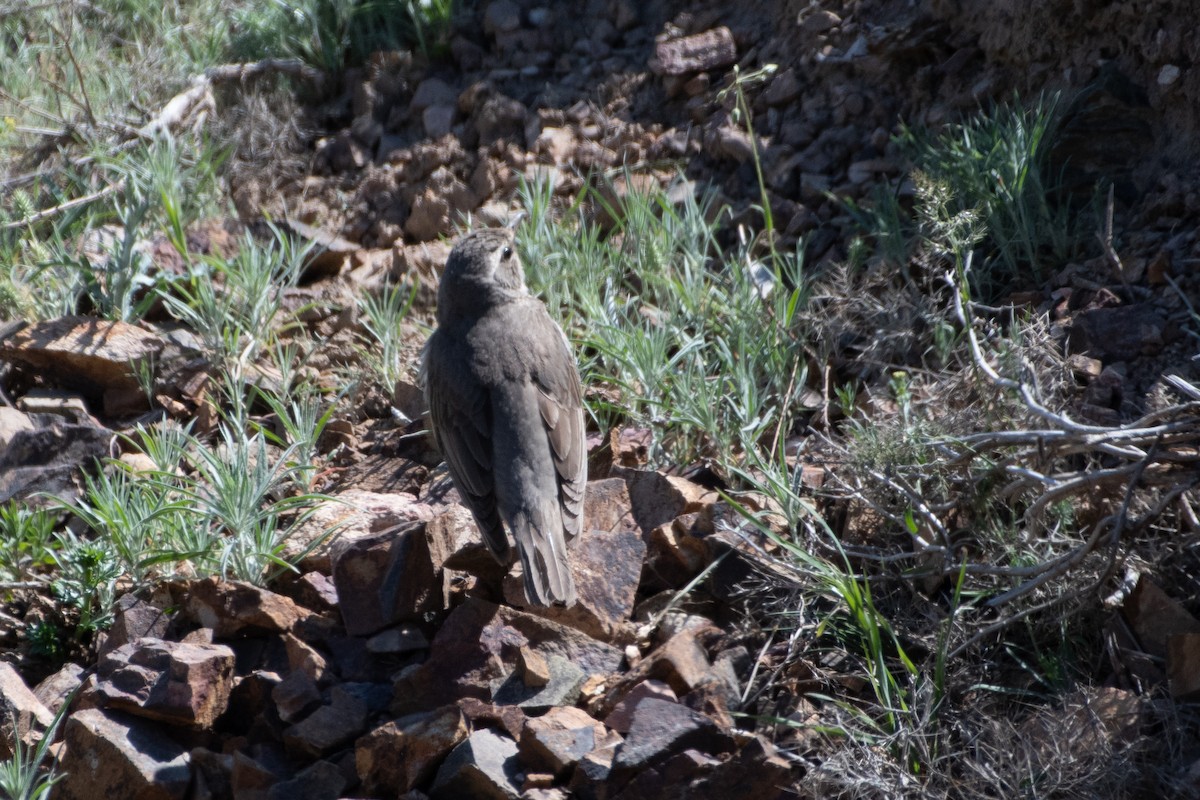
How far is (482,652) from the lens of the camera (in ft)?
13.9

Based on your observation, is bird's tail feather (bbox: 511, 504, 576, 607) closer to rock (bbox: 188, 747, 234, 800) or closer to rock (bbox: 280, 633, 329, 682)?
rock (bbox: 280, 633, 329, 682)

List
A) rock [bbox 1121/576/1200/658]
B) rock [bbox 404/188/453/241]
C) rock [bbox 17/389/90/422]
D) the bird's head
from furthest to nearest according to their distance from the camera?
rock [bbox 404/188/453/241]
rock [bbox 17/389/90/422]
the bird's head
rock [bbox 1121/576/1200/658]

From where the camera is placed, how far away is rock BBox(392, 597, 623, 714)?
13.7ft

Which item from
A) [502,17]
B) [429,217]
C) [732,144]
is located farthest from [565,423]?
[502,17]

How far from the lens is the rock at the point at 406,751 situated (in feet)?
12.7

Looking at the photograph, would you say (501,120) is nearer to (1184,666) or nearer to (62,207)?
(62,207)

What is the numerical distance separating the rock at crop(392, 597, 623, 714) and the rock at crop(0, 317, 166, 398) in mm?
2495

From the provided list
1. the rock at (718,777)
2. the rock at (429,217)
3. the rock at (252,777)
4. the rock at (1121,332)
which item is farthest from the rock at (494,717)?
the rock at (429,217)

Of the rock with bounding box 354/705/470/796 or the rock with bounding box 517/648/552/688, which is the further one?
the rock with bounding box 517/648/552/688

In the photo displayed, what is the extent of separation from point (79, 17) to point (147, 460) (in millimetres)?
4336

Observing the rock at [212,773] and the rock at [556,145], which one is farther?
the rock at [556,145]

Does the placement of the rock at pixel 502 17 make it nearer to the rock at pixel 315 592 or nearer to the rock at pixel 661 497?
the rock at pixel 661 497

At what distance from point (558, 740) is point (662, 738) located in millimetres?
347

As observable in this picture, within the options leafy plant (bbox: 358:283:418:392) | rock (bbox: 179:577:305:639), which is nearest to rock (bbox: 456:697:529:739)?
rock (bbox: 179:577:305:639)
